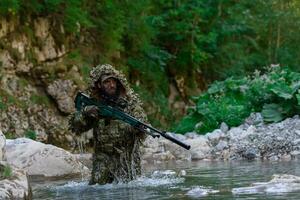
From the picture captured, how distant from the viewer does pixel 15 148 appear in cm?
1105

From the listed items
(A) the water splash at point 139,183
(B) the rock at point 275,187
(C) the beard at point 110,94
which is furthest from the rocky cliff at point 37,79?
(B) the rock at point 275,187

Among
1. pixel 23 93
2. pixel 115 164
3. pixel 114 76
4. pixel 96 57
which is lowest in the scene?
pixel 115 164

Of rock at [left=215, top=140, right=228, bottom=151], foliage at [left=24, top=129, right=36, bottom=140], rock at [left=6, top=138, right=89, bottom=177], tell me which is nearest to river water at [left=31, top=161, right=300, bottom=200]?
rock at [left=6, top=138, right=89, bottom=177]

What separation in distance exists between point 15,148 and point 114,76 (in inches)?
125

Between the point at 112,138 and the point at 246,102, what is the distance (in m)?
9.29

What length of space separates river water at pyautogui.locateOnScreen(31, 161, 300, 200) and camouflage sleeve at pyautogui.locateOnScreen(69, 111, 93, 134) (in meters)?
0.69

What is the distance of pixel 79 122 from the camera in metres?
8.61

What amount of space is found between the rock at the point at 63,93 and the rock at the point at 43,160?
744 centimetres

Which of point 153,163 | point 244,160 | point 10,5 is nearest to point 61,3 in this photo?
point 10,5

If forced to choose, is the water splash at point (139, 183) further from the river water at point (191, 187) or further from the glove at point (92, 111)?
the glove at point (92, 111)

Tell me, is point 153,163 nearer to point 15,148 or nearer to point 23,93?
point 15,148

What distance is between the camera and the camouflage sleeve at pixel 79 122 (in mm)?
8570

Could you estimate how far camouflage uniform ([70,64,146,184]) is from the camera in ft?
28.1

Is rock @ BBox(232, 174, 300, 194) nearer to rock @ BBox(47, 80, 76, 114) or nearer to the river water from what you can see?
the river water
